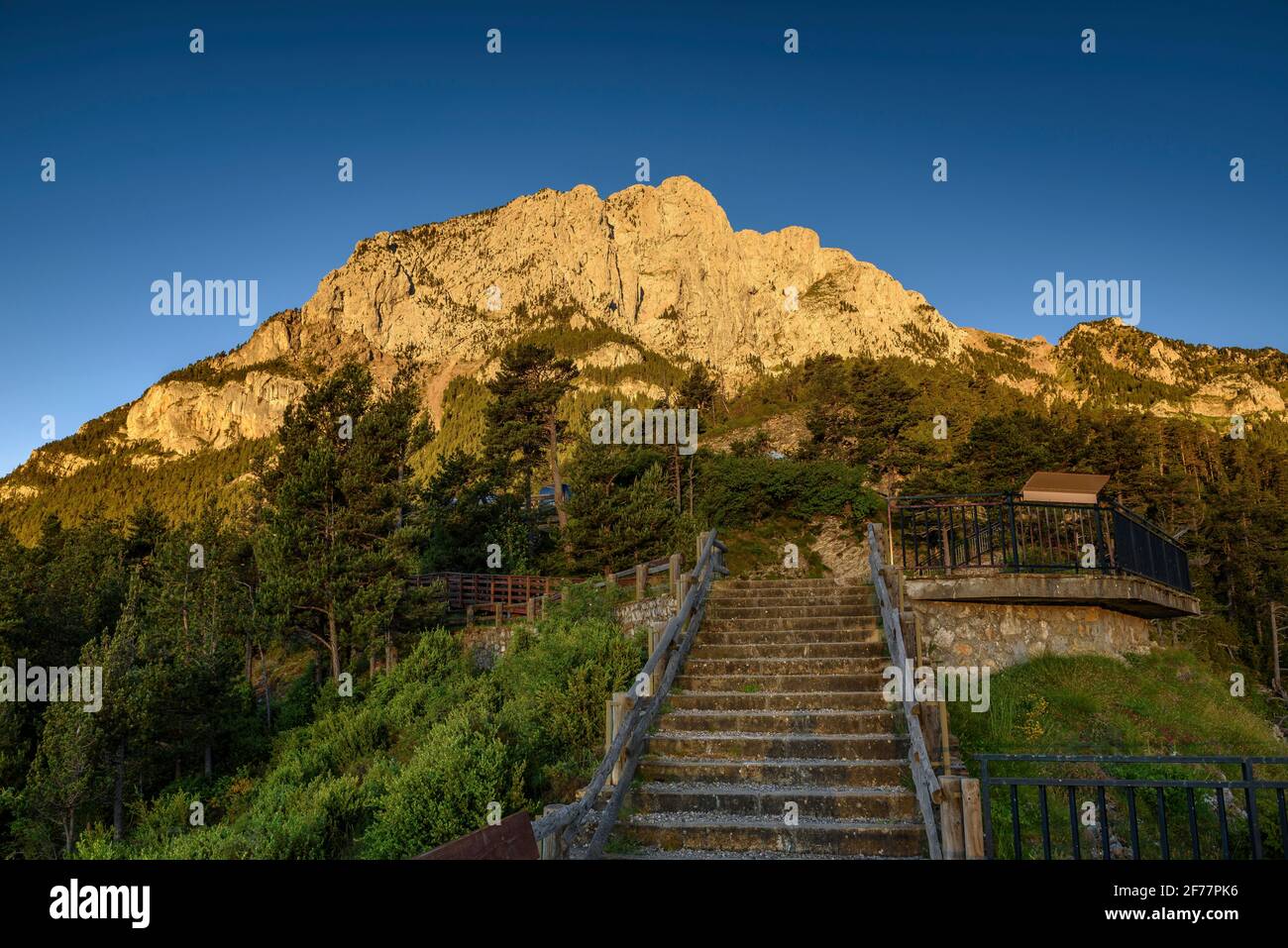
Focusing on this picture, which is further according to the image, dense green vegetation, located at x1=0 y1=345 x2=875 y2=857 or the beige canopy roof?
the beige canopy roof

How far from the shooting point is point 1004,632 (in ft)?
36.7

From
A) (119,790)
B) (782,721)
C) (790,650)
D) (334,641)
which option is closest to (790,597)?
(790,650)

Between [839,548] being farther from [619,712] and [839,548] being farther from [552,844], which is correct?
[552,844]

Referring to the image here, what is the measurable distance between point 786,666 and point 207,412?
5580 inches

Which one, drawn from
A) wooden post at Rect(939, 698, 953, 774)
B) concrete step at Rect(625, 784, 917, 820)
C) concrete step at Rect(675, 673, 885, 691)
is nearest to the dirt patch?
concrete step at Rect(675, 673, 885, 691)

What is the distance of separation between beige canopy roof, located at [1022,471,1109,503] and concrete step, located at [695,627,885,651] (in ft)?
13.9

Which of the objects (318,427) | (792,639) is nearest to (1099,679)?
(792,639)

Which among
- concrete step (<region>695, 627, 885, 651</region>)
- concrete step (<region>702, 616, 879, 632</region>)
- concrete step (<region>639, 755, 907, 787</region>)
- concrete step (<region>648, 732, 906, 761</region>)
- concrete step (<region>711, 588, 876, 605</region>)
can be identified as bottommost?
concrete step (<region>639, 755, 907, 787</region>)

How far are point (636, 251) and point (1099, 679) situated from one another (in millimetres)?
133746

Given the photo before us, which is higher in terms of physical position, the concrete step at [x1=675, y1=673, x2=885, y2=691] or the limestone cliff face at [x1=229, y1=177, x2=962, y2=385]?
the limestone cliff face at [x1=229, y1=177, x2=962, y2=385]

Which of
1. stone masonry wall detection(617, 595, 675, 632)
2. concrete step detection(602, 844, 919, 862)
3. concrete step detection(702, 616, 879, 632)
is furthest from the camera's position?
stone masonry wall detection(617, 595, 675, 632)

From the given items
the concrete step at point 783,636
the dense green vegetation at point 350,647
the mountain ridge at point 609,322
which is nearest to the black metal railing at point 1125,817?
the concrete step at point 783,636

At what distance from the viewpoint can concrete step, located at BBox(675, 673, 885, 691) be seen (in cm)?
955

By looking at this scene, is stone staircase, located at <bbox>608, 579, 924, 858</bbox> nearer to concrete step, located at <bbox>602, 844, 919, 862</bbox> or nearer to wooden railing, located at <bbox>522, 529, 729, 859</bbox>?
concrete step, located at <bbox>602, 844, 919, 862</bbox>
